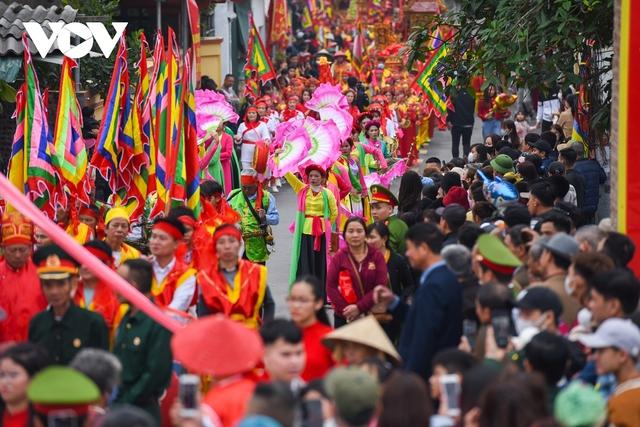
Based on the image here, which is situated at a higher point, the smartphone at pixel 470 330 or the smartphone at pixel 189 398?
the smartphone at pixel 189 398

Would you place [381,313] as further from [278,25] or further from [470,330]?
[278,25]

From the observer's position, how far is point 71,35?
1605cm

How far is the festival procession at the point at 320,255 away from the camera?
7.02m

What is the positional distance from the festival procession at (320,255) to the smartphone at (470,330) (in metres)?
0.01

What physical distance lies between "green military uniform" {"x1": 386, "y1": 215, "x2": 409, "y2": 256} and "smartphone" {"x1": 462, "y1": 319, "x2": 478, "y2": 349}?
11.5 ft

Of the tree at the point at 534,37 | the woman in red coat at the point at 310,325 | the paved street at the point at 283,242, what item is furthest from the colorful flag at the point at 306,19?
the woman in red coat at the point at 310,325

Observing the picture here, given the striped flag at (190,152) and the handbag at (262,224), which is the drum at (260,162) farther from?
the striped flag at (190,152)

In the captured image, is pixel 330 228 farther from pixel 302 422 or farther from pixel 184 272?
pixel 302 422

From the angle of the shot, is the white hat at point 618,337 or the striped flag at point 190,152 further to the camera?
the striped flag at point 190,152

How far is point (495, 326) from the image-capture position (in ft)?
26.3

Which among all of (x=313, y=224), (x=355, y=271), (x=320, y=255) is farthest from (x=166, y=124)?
(x=355, y=271)

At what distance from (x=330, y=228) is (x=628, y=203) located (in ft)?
14.7

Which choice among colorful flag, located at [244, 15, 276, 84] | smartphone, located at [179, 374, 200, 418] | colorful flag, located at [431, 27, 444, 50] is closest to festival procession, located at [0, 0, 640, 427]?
smartphone, located at [179, 374, 200, 418]

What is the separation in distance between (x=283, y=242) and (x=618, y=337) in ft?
42.0
